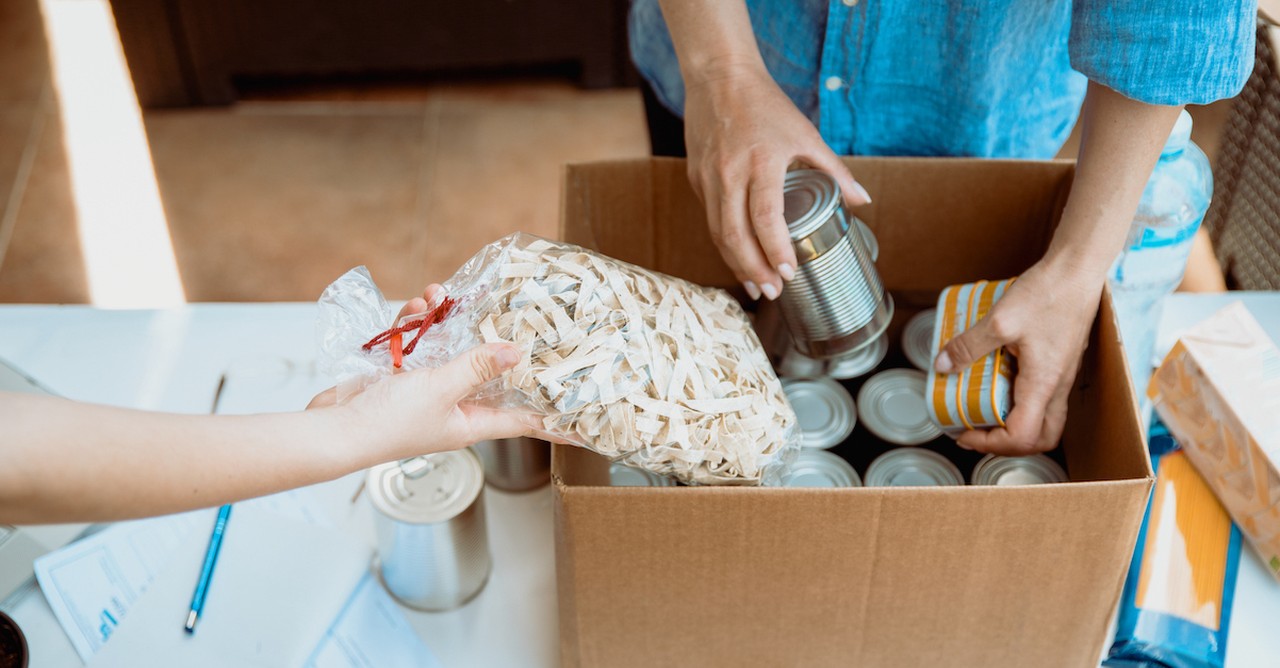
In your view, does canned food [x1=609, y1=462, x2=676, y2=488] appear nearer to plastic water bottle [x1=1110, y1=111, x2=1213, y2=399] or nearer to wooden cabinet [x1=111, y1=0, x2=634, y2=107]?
plastic water bottle [x1=1110, y1=111, x2=1213, y2=399]

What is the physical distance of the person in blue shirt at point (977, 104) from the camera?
77cm

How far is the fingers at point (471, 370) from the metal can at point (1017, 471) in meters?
0.47

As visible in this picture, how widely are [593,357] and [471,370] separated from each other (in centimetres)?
9

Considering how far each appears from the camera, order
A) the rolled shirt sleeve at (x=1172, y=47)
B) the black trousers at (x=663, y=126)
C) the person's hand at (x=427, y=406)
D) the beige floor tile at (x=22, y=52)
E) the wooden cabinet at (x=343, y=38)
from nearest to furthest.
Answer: the person's hand at (x=427, y=406), the rolled shirt sleeve at (x=1172, y=47), the black trousers at (x=663, y=126), the wooden cabinet at (x=343, y=38), the beige floor tile at (x=22, y=52)

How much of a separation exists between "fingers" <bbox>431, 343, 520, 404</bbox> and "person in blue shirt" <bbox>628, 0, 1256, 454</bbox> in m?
0.26

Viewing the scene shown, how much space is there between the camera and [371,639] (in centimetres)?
89

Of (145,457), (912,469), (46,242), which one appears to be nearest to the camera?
(145,457)

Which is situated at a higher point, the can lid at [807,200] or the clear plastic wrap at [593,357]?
the can lid at [807,200]

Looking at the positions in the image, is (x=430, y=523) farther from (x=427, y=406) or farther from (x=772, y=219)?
(x=772, y=219)

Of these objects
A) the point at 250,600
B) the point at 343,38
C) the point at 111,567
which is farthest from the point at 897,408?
the point at 343,38

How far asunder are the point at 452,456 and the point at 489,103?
6.94 ft

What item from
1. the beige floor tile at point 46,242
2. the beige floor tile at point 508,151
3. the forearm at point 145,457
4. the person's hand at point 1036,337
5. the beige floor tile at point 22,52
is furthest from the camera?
the beige floor tile at point 22,52

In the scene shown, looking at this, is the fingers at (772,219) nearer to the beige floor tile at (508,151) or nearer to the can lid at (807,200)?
the can lid at (807,200)

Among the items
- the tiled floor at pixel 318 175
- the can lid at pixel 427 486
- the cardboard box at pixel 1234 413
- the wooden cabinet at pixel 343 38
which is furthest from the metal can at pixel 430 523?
the wooden cabinet at pixel 343 38
